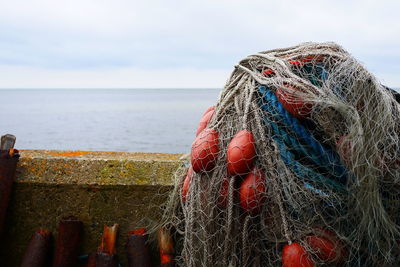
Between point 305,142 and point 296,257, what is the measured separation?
1.91 feet

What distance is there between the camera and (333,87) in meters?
2.13

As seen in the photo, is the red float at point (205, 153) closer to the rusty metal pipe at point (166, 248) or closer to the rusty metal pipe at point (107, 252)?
the rusty metal pipe at point (166, 248)

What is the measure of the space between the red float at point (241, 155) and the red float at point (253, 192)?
5cm

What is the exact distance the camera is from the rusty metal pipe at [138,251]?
9.24 ft

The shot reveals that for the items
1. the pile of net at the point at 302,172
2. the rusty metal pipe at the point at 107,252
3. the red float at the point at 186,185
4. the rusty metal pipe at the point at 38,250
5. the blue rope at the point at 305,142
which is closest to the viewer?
the pile of net at the point at 302,172

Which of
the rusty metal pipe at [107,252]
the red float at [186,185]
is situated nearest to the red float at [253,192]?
the red float at [186,185]

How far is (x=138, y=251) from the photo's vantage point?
9.25ft

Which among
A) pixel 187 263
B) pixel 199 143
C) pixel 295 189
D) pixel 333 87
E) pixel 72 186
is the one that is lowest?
pixel 187 263

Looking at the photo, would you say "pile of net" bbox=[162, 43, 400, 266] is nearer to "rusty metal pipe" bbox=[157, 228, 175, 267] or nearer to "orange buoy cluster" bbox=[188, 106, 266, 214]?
"orange buoy cluster" bbox=[188, 106, 266, 214]

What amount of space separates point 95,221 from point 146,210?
1.22 feet

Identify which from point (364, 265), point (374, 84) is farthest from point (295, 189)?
point (374, 84)

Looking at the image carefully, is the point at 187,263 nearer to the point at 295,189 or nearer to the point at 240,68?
the point at 295,189

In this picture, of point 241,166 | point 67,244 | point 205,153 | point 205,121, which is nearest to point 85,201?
point 67,244

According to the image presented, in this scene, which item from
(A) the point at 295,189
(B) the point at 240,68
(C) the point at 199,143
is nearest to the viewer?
(A) the point at 295,189
